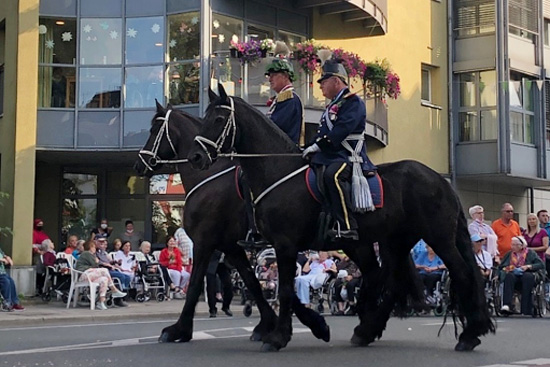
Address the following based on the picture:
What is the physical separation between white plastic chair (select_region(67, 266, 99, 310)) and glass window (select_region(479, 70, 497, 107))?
17615mm

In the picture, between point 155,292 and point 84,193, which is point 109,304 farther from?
point 84,193

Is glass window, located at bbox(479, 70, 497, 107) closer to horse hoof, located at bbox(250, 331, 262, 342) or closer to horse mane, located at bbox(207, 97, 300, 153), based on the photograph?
horse hoof, located at bbox(250, 331, 262, 342)

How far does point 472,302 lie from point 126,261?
13.3 meters

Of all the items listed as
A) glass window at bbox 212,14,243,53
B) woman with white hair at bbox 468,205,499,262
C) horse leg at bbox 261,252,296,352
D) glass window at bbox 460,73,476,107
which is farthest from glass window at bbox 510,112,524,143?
horse leg at bbox 261,252,296,352

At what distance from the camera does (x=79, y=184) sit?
2767 cm

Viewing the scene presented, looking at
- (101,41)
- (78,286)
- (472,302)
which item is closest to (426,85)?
(101,41)

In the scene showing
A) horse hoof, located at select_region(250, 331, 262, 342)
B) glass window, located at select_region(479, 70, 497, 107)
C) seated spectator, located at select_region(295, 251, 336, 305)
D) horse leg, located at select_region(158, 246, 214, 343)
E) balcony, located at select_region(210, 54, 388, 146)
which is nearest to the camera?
horse leg, located at select_region(158, 246, 214, 343)

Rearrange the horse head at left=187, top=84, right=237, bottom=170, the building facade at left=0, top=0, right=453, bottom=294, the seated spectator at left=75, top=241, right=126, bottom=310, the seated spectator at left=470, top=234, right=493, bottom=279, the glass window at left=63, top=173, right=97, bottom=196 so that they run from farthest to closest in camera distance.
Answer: the glass window at left=63, top=173, right=97, bottom=196
the building facade at left=0, top=0, right=453, bottom=294
the seated spectator at left=75, top=241, right=126, bottom=310
the seated spectator at left=470, top=234, right=493, bottom=279
the horse head at left=187, top=84, right=237, bottom=170

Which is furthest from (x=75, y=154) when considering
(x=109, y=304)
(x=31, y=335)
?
(x=31, y=335)

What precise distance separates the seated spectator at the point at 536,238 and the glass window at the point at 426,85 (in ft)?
48.6

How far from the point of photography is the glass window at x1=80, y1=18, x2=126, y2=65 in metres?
25.6

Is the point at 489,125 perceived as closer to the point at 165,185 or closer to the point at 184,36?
the point at 165,185

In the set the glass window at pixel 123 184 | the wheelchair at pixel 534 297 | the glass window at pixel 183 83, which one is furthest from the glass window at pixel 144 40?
the wheelchair at pixel 534 297

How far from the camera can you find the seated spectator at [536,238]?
18641 millimetres
